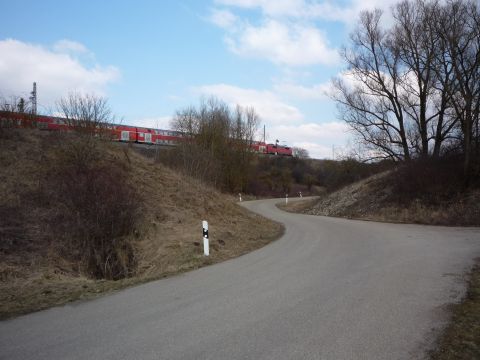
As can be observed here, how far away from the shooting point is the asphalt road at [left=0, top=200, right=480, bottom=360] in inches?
186

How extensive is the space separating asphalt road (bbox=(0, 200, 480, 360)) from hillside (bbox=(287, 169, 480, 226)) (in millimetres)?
11724

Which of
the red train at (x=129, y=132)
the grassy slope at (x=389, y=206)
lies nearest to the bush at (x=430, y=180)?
the grassy slope at (x=389, y=206)

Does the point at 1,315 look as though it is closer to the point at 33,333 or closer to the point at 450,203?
the point at 33,333

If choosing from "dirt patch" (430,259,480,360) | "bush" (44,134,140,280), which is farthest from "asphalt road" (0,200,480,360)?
"bush" (44,134,140,280)

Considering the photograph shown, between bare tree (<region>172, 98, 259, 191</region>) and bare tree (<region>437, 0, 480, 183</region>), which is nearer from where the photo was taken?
bare tree (<region>437, 0, 480, 183</region>)

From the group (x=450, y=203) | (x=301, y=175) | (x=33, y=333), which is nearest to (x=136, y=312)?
(x=33, y=333)

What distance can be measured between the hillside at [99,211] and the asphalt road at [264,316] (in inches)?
52.7

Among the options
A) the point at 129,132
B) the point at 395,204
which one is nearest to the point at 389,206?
the point at 395,204

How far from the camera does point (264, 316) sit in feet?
19.4

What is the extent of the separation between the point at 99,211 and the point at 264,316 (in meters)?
9.10

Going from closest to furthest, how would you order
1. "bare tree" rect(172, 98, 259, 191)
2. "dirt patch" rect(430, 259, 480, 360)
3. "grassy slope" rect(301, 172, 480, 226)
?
"dirt patch" rect(430, 259, 480, 360) < "grassy slope" rect(301, 172, 480, 226) < "bare tree" rect(172, 98, 259, 191)

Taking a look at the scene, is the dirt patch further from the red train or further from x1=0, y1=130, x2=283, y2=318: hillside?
the red train

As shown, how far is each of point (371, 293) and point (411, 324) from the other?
5.31 feet

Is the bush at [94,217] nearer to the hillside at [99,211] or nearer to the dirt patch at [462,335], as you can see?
the hillside at [99,211]
